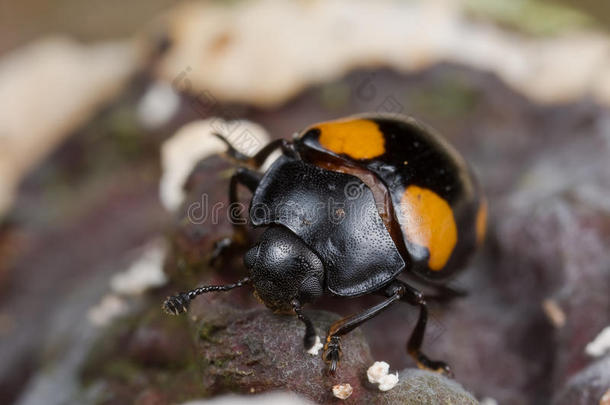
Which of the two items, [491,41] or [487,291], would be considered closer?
[487,291]

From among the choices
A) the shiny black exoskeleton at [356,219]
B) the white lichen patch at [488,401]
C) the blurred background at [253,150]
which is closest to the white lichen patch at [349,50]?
the blurred background at [253,150]

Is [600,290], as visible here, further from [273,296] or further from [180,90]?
[180,90]

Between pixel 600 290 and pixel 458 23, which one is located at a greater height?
pixel 458 23

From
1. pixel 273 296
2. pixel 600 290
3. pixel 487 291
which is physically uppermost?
pixel 273 296

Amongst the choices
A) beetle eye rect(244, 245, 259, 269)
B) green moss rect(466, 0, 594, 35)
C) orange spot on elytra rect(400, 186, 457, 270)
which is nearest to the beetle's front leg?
beetle eye rect(244, 245, 259, 269)

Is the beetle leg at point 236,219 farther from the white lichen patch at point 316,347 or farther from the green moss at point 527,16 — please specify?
the green moss at point 527,16

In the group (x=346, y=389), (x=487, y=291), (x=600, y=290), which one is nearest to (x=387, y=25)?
(x=487, y=291)
